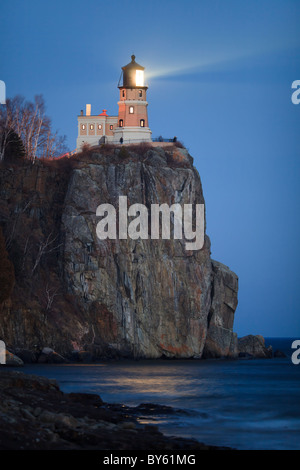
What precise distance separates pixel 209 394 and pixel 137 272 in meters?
33.5

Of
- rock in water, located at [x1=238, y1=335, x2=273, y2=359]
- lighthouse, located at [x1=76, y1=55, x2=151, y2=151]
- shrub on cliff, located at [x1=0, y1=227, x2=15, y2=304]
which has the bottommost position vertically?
rock in water, located at [x1=238, y1=335, x2=273, y2=359]

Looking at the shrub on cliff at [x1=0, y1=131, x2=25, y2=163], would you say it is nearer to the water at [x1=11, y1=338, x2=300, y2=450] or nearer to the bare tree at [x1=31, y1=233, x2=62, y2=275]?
the bare tree at [x1=31, y1=233, x2=62, y2=275]

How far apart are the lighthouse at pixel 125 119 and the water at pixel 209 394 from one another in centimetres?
2987

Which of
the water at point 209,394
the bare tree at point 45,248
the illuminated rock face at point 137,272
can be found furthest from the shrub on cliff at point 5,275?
the illuminated rock face at point 137,272

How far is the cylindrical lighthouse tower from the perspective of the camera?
9556 centimetres

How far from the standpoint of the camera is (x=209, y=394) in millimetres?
49719

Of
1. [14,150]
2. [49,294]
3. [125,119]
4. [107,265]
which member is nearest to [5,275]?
[49,294]

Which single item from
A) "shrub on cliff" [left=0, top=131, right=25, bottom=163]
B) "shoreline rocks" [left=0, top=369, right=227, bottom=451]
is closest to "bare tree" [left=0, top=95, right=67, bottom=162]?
"shrub on cliff" [left=0, top=131, right=25, bottom=163]

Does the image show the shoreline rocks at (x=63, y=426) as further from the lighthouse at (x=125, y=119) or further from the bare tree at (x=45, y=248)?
the lighthouse at (x=125, y=119)

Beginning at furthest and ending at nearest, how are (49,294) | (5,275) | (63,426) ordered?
(49,294)
(5,275)
(63,426)

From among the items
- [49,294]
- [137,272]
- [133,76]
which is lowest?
[49,294]

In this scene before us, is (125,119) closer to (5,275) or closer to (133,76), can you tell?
(133,76)

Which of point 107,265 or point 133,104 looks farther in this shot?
point 133,104

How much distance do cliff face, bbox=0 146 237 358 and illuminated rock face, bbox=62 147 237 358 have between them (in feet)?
0.34
